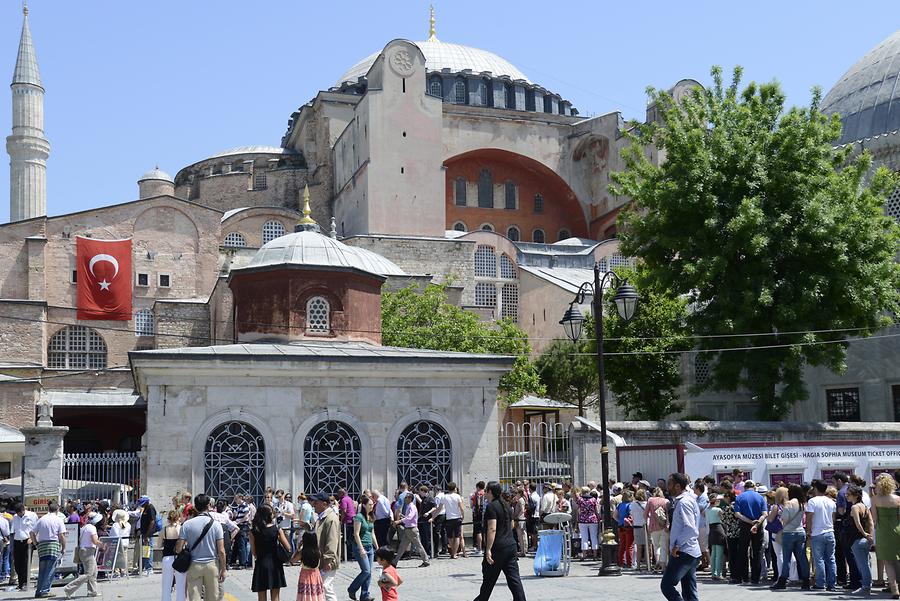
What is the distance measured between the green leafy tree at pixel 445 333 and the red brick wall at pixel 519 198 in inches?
753

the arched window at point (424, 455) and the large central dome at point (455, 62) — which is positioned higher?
the large central dome at point (455, 62)

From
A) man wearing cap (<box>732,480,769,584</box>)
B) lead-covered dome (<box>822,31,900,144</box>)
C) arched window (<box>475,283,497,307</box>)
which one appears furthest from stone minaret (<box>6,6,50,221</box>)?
man wearing cap (<box>732,480,769,584</box>)

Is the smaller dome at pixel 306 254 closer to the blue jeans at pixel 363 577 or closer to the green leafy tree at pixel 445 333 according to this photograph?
the green leafy tree at pixel 445 333

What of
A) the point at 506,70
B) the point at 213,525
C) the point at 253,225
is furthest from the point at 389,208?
the point at 213,525

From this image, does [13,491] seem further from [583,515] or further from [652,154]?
[652,154]

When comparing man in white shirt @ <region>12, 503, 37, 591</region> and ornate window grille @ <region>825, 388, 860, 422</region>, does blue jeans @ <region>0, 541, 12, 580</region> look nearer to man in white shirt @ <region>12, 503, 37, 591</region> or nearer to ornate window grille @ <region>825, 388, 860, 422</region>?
man in white shirt @ <region>12, 503, 37, 591</region>

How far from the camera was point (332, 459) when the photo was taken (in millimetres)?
20203

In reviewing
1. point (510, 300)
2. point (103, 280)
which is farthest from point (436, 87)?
point (103, 280)

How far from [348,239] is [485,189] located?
44.4 feet

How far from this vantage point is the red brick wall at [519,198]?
56.0 m

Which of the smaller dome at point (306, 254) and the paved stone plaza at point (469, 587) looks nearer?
the paved stone plaza at point (469, 587)

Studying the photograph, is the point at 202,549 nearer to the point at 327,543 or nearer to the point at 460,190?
the point at 327,543

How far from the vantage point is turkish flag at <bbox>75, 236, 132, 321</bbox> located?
142ft

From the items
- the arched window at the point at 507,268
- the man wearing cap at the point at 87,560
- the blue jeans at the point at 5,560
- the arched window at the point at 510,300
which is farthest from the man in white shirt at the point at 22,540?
the arched window at the point at 507,268
